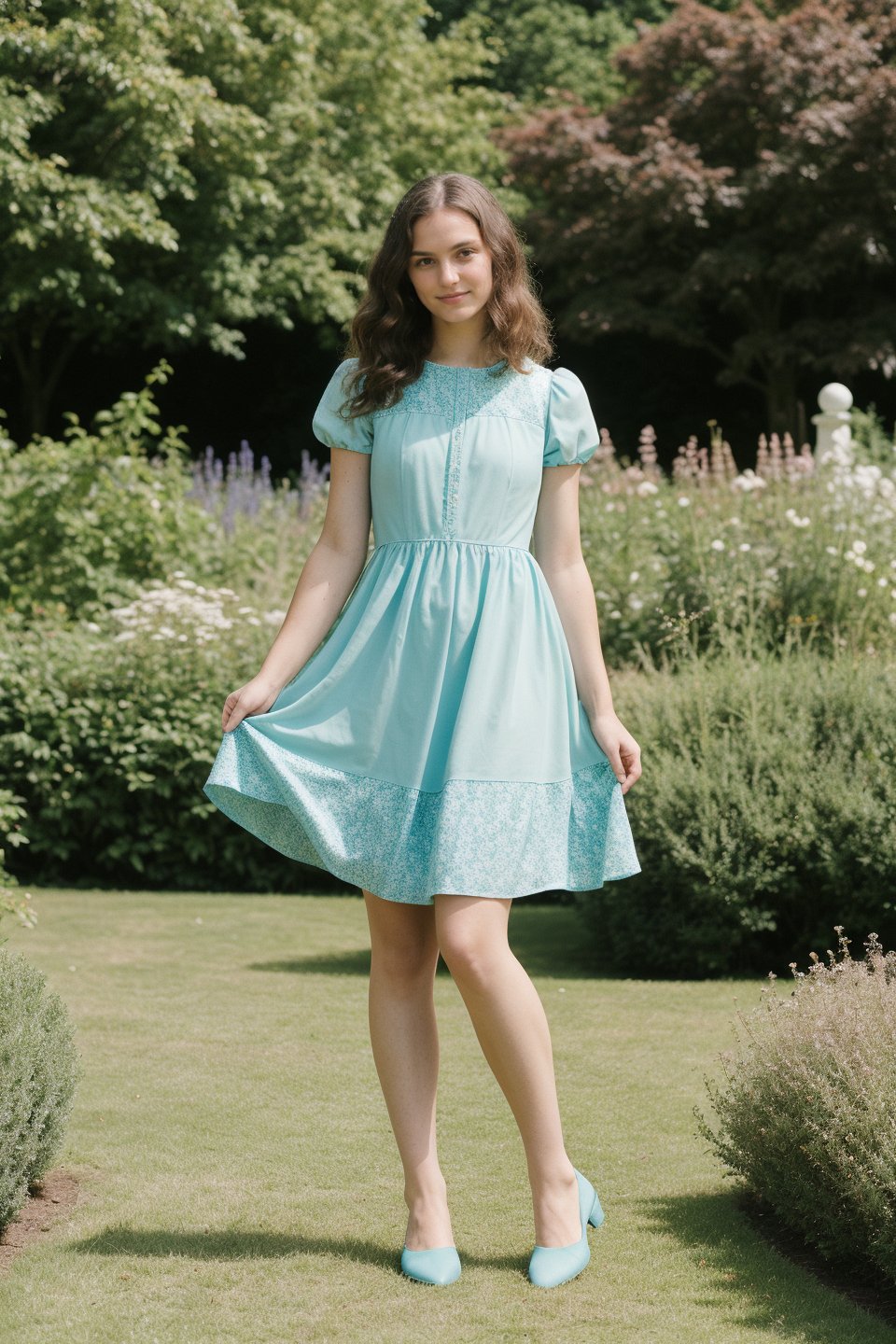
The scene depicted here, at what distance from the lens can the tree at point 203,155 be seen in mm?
12117

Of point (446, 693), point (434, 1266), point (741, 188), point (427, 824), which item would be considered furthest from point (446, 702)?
point (741, 188)

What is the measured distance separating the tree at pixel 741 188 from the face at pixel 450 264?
1500 cm

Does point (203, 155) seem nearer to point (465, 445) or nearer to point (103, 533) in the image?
point (103, 533)

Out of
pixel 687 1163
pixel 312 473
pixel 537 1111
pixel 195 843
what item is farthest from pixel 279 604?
pixel 537 1111

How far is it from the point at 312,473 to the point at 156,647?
3944 mm

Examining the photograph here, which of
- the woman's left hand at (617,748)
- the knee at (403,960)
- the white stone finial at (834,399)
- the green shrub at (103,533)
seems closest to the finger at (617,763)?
the woman's left hand at (617,748)

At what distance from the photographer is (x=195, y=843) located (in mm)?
7496

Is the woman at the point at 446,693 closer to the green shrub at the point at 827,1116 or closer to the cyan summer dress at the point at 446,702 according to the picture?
the cyan summer dress at the point at 446,702

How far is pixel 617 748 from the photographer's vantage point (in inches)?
110

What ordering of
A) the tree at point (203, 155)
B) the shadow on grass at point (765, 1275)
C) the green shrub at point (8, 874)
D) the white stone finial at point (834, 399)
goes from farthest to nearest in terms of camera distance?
the tree at point (203, 155) < the white stone finial at point (834, 399) < the green shrub at point (8, 874) < the shadow on grass at point (765, 1275)

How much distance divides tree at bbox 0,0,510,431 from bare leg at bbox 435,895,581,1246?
31.6ft

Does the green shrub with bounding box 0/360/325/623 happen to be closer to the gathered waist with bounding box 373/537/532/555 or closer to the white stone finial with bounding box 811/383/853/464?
the white stone finial with bounding box 811/383/853/464

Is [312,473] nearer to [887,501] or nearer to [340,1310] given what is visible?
[887,501]

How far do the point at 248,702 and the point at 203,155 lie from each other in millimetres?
13046
